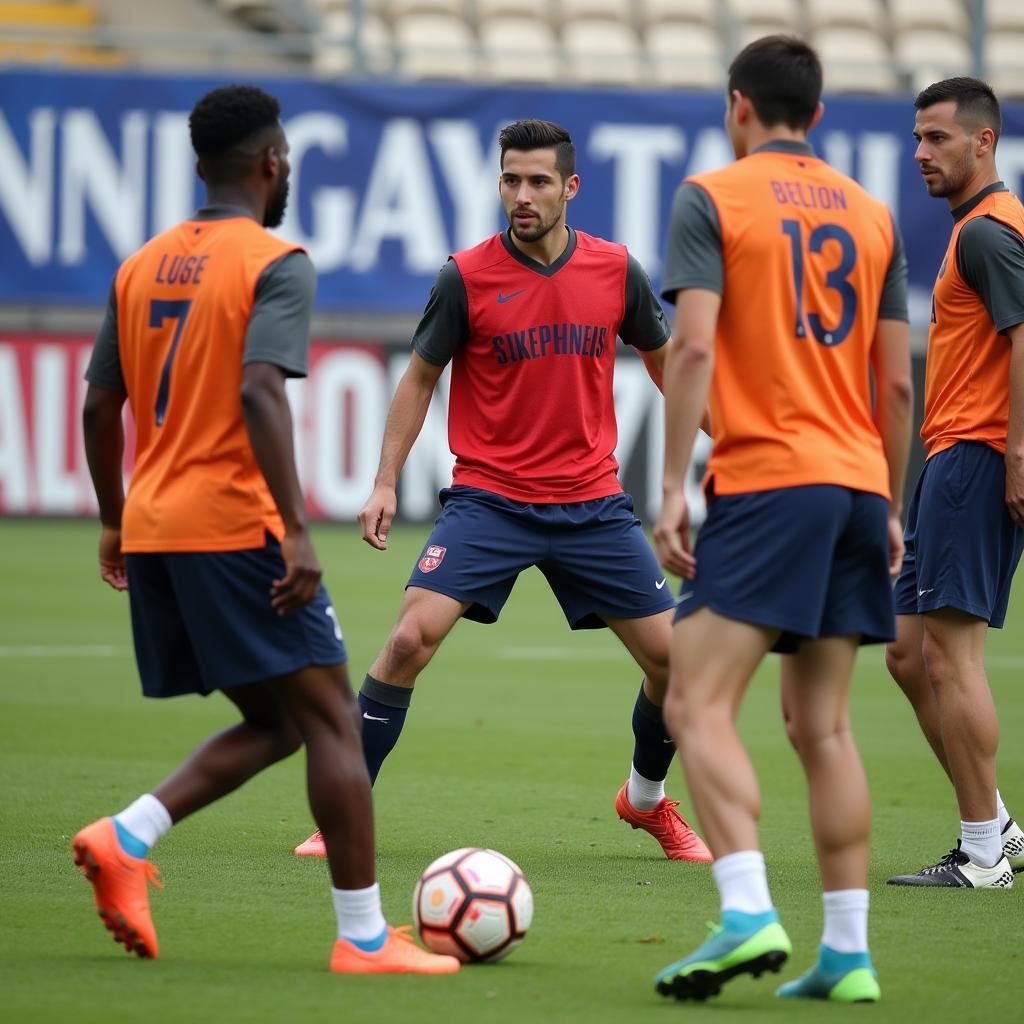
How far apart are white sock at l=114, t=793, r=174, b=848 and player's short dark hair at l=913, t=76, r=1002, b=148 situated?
3.47m

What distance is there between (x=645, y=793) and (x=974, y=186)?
2.46 meters

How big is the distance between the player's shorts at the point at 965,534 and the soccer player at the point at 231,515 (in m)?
2.27

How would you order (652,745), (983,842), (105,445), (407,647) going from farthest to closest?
(652,745)
(407,647)
(983,842)
(105,445)

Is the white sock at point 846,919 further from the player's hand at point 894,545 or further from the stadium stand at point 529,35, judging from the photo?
the stadium stand at point 529,35

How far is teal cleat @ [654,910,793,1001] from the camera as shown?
419 cm

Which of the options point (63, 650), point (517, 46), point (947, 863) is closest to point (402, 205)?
point (517, 46)

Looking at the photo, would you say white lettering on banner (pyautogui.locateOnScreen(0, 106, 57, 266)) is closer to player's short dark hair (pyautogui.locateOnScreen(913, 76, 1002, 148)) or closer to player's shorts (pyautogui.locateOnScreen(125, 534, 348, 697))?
player's short dark hair (pyautogui.locateOnScreen(913, 76, 1002, 148))

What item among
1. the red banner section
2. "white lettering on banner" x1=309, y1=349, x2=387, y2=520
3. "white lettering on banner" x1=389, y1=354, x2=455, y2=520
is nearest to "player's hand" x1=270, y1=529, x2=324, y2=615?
"white lettering on banner" x1=389, y1=354, x2=455, y2=520

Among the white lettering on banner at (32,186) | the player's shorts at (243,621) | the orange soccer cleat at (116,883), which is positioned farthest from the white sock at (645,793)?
the white lettering on banner at (32,186)

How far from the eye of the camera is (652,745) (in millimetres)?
6637

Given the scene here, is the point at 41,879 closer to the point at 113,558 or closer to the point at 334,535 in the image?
the point at 113,558

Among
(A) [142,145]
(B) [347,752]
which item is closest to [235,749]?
(B) [347,752]

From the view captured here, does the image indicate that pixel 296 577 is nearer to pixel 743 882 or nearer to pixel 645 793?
pixel 743 882

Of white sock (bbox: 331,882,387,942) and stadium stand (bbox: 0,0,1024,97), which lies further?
stadium stand (bbox: 0,0,1024,97)
